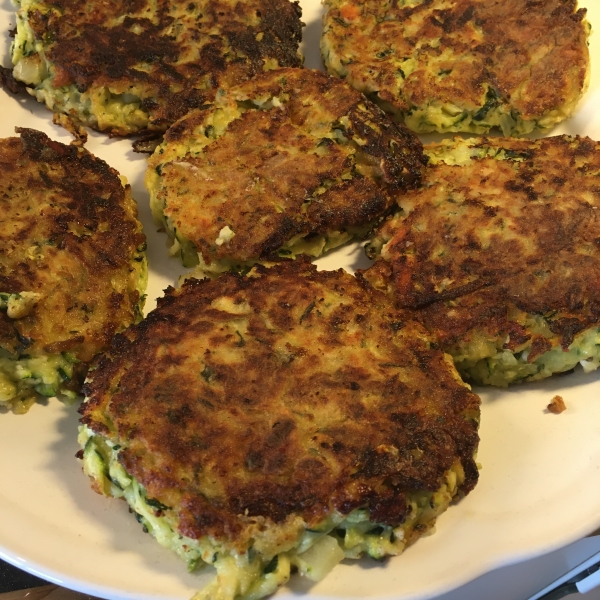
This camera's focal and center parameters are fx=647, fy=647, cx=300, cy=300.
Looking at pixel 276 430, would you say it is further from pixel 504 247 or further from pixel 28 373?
pixel 504 247

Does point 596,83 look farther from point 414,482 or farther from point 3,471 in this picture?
point 3,471

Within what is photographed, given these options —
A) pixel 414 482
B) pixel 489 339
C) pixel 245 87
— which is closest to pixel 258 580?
pixel 414 482

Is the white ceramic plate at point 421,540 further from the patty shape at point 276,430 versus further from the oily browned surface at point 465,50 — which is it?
the oily browned surface at point 465,50

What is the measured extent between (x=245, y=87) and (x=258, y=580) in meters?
2.25

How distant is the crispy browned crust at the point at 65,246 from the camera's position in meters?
2.48

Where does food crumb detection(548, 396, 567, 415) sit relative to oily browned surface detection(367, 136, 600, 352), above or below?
below

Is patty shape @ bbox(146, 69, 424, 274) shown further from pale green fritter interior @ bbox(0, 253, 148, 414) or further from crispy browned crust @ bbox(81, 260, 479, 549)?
pale green fritter interior @ bbox(0, 253, 148, 414)

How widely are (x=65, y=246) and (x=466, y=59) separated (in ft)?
7.19

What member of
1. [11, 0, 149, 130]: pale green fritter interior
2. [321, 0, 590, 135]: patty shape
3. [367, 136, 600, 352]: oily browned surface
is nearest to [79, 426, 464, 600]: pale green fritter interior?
[367, 136, 600, 352]: oily browned surface

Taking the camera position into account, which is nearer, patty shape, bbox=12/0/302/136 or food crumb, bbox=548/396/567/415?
food crumb, bbox=548/396/567/415

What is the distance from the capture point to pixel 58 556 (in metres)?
2.09

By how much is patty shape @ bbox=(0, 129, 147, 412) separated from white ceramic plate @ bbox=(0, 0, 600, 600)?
203 millimetres

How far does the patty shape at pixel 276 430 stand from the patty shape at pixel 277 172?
0.33 metres

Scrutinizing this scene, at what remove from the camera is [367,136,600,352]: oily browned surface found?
8.22 ft
